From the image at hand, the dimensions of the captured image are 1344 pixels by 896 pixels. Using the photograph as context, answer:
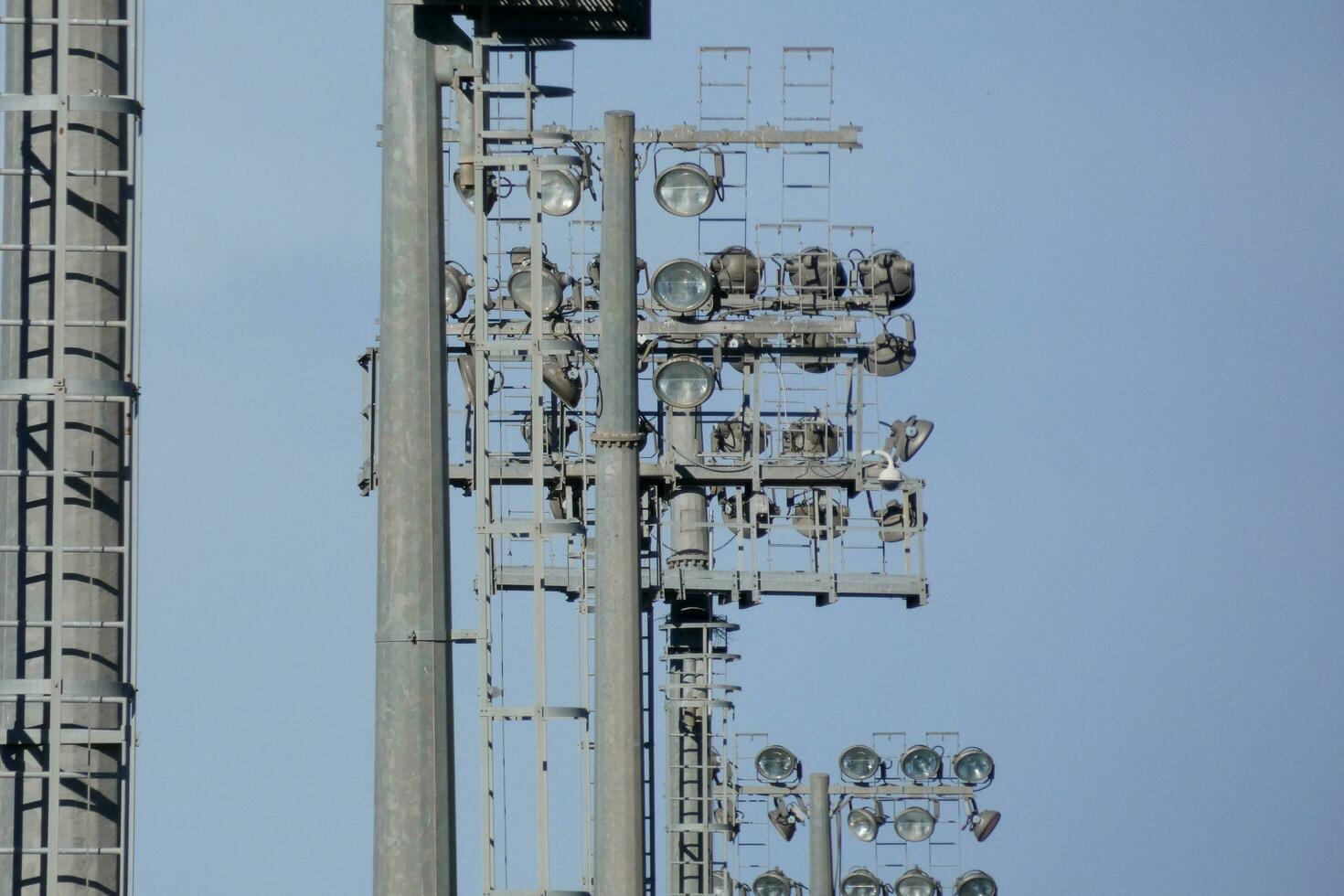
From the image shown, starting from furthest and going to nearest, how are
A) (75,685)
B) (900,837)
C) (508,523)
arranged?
1. (900,837)
2. (508,523)
3. (75,685)

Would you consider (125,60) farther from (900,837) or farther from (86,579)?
(900,837)

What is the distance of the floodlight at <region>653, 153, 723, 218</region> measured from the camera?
4019 centimetres

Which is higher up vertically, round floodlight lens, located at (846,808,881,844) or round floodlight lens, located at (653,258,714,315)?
round floodlight lens, located at (653,258,714,315)

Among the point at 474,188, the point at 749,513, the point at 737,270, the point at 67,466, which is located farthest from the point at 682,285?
the point at 67,466

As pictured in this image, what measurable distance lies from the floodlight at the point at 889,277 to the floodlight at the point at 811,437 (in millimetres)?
2140

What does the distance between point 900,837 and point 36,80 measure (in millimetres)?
37746

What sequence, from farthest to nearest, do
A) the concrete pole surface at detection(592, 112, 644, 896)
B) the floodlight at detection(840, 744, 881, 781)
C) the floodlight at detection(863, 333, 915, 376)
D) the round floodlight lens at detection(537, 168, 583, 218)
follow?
the floodlight at detection(840, 744, 881, 781)
the floodlight at detection(863, 333, 915, 376)
the round floodlight lens at detection(537, 168, 583, 218)
the concrete pole surface at detection(592, 112, 644, 896)

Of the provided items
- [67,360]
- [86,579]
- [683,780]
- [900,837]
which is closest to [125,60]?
[67,360]

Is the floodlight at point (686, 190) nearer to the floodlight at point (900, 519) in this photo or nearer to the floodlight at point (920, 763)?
the floodlight at point (900, 519)

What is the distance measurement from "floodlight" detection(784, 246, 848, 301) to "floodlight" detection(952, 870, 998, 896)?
1280 centimetres

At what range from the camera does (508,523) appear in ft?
58.0

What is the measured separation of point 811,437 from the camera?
42.2 metres

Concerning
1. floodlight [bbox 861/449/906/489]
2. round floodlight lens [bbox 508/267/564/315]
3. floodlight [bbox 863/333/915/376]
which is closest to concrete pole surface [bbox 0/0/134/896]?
round floodlight lens [bbox 508/267/564/315]

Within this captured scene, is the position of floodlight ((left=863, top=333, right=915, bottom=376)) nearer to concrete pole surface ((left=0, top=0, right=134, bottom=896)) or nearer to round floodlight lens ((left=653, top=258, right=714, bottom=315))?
round floodlight lens ((left=653, top=258, right=714, bottom=315))
